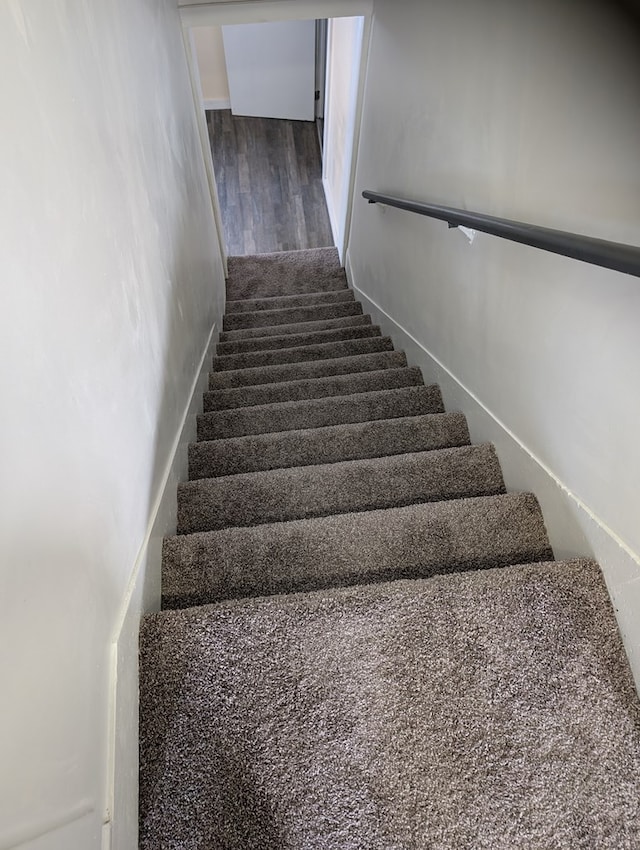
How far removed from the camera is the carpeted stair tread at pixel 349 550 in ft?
4.29

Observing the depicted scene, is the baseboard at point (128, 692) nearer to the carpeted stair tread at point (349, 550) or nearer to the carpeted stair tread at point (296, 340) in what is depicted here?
the carpeted stair tread at point (349, 550)

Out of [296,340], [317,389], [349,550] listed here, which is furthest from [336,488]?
[296,340]

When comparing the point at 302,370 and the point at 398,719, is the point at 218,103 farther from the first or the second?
the point at 398,719

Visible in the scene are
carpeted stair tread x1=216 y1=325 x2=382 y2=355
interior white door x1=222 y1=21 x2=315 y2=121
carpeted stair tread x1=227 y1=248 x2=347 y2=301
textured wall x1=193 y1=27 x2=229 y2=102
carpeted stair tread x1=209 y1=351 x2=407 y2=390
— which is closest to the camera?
carpeted stair tread x1=209 y1=351 x2=407 y2=390

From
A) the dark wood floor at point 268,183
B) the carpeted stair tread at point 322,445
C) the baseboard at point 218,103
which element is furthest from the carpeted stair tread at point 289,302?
the baseboard at point 218,103

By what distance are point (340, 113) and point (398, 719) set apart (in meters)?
4.35

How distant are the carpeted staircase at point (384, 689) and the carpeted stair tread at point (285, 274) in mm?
3345

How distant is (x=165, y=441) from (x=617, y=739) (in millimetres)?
1281

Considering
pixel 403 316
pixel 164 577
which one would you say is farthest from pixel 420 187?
pixel 164 577

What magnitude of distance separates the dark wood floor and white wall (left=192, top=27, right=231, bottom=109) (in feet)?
0.43

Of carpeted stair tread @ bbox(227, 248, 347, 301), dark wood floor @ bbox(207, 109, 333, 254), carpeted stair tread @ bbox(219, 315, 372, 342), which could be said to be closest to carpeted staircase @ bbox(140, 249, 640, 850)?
carpeted stair tread @ bbox(219, 315, 372, 342)

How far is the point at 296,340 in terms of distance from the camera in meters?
3.39

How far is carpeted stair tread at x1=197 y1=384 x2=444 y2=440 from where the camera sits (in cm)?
219

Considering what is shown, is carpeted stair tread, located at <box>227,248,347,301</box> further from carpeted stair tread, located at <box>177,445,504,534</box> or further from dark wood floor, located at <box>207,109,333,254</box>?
carpeted stair tread, located at <box>177,445,504,534</box>
